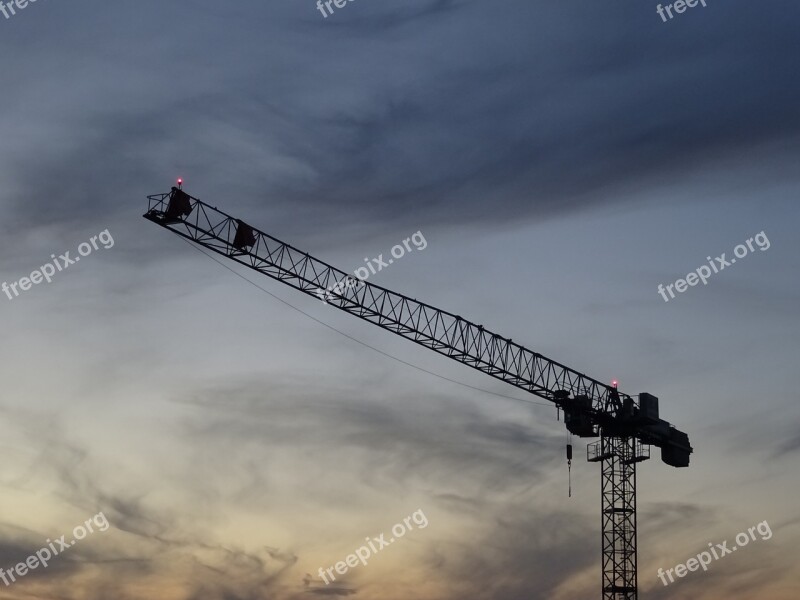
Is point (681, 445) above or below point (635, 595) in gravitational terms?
above

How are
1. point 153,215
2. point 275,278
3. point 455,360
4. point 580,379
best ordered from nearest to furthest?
point 153,215, point 275,278, point 455,360, point 580,379

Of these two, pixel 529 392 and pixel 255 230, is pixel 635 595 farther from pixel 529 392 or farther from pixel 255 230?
pixel 255 230

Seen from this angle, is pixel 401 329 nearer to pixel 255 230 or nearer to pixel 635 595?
pixel 255 230

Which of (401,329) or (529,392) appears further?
(529,392)

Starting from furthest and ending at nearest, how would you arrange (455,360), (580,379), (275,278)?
(580,379) < (455,360) < (275,278)

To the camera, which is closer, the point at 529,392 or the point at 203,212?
the point at 203,212

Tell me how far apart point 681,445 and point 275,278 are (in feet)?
167

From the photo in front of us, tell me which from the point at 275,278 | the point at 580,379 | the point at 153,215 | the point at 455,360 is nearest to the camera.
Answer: the point at 153,215

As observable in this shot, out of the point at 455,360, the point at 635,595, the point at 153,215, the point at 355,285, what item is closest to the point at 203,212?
the point at 153,215

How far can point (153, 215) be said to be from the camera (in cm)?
10075

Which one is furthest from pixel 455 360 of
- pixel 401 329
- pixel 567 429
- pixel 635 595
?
pixel 635 595

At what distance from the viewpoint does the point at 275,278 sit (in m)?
112

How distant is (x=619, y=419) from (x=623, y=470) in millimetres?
5655

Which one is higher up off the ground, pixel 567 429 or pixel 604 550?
pixel 567 429
